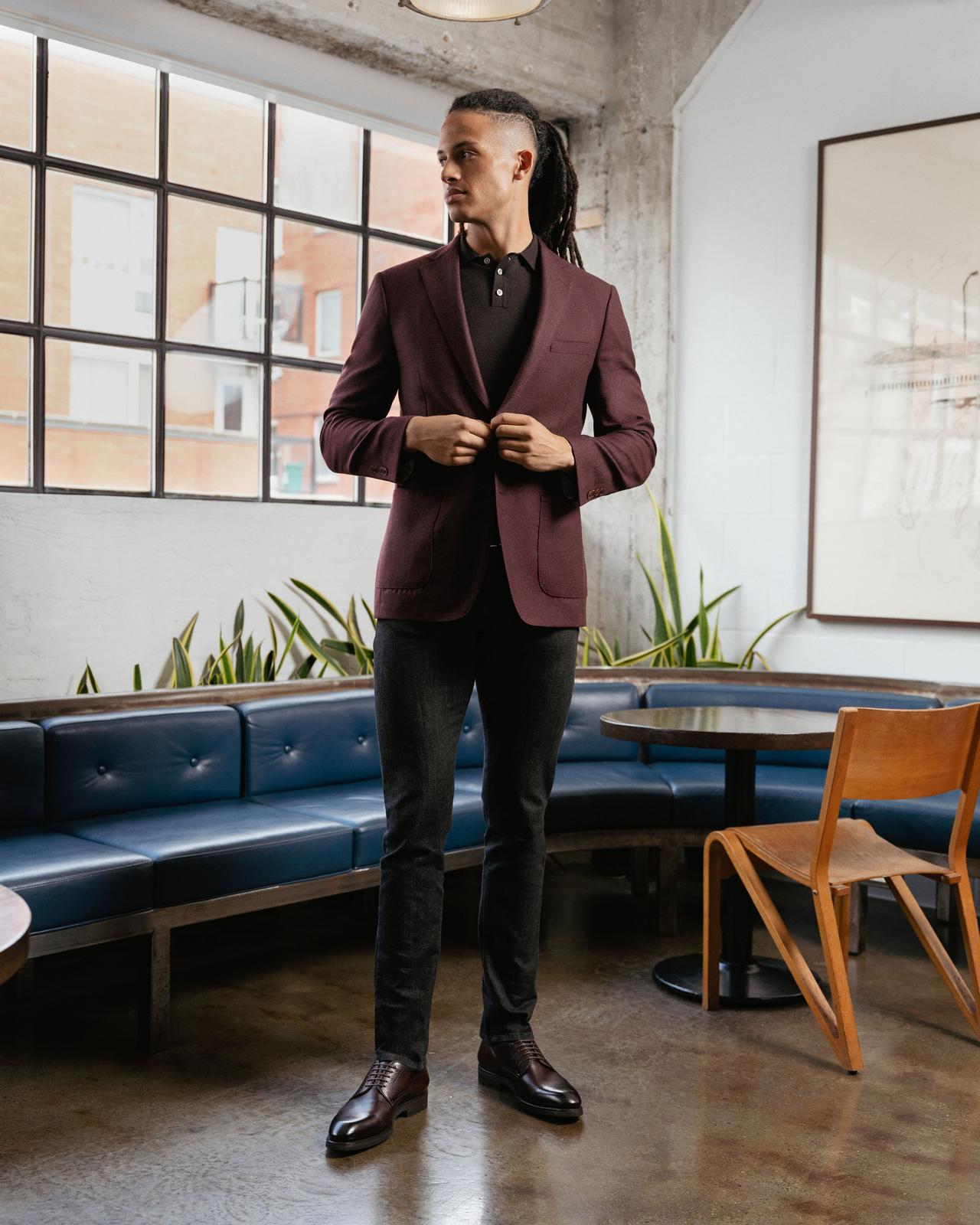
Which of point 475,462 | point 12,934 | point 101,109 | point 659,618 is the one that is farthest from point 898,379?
point 12,934

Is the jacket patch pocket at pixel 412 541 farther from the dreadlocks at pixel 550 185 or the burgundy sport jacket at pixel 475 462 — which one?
the dreadlocks at pixel 550 185

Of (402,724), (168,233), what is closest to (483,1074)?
(402,724)

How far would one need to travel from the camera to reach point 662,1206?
2.19 m

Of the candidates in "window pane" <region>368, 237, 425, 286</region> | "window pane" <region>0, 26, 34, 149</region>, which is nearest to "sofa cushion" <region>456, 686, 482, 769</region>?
"window pane" <region>368, 237, 425, 286</region>

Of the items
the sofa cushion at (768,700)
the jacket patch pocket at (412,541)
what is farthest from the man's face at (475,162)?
the sofa cushion at (768,700)

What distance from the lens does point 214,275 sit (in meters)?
4.62

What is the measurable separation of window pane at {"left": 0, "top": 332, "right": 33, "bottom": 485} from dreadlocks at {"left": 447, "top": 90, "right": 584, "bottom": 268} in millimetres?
2227

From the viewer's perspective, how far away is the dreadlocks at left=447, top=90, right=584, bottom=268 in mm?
2385

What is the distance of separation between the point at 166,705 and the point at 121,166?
6.29ft

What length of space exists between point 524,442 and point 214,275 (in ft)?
9.17

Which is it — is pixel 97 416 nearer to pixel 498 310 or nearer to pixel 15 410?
pixel 15 410

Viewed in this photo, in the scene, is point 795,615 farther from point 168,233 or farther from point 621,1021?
point 168,233

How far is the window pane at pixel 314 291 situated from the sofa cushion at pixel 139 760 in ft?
5.81

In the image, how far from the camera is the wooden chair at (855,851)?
2.80m
